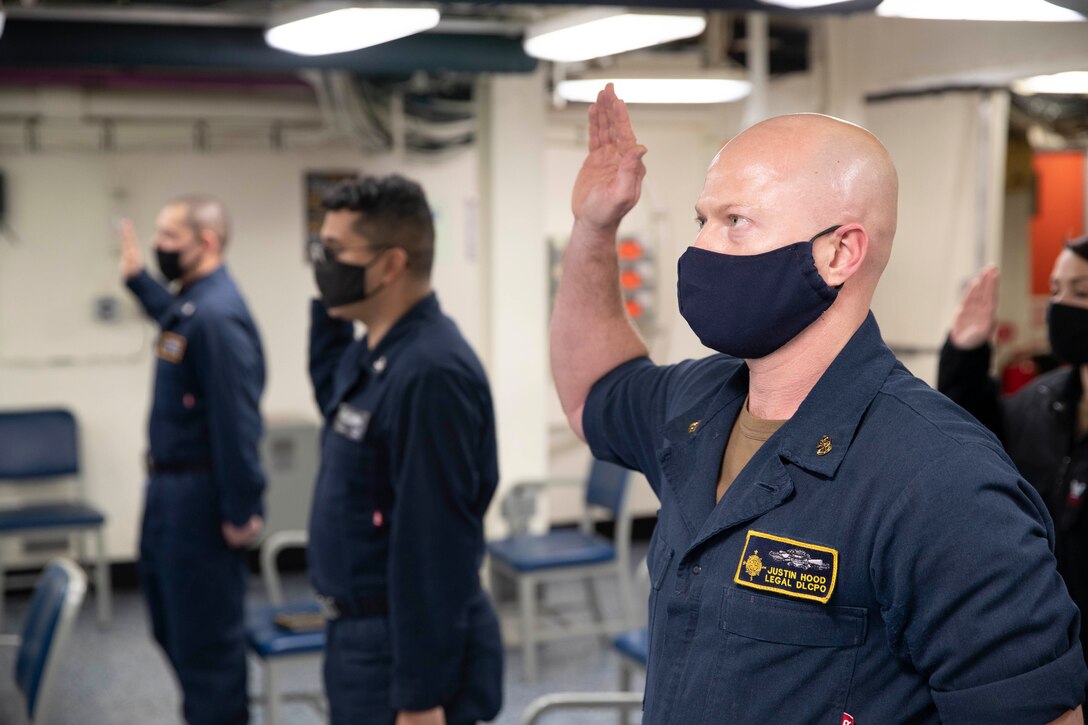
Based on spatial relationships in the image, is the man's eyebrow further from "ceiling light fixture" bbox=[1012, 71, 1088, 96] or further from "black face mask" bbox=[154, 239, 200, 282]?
"black face mask" bbox=[154, 239, 200, 282]

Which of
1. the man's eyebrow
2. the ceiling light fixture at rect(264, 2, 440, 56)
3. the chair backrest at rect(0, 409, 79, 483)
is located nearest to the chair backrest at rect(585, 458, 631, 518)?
the ceiling light fixture at rect(264, 2, 440, 56)

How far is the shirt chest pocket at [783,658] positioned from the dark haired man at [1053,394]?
1166 millimetres

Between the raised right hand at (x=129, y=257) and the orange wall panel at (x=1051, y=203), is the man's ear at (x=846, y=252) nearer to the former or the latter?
the raised right hand at (x=129, y=257)

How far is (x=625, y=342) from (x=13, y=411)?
4.95 meters

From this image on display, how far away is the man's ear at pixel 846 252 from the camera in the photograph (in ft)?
4.07

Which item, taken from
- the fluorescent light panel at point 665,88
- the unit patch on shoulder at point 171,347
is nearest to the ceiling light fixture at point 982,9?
the fluorescent light panel at point 665,88

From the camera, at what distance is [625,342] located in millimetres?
1707

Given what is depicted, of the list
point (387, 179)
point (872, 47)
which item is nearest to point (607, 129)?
point (387, 179)

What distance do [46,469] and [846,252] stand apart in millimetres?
5301

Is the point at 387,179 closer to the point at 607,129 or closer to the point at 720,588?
the point at 607,129

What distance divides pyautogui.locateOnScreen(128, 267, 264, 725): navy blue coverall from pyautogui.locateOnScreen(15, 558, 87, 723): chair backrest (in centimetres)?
63

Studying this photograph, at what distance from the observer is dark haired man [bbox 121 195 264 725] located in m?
3.42

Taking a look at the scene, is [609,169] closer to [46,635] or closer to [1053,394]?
[1053,394]

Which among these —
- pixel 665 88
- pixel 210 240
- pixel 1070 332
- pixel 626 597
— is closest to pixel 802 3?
pixel 1070 332
